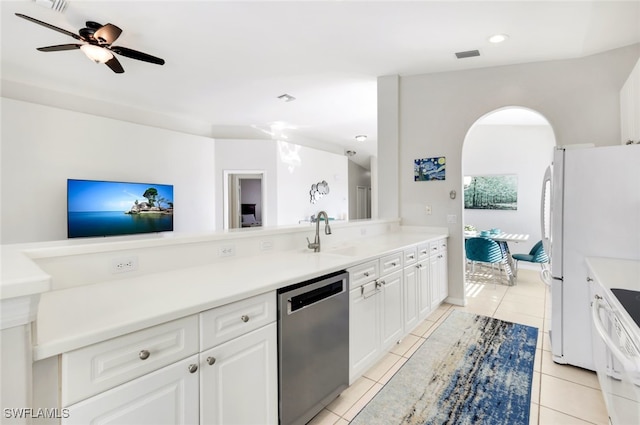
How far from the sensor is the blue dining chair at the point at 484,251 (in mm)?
4621

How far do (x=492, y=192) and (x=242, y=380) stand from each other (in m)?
6.38

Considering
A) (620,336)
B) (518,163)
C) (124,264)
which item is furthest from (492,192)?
(124,264)

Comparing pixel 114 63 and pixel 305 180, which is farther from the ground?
pixel 114 63

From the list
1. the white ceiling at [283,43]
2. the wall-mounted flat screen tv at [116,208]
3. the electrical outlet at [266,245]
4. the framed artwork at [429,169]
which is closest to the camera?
the electrical outlet at [266,245]

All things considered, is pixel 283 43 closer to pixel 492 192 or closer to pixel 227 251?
pixel 227 251

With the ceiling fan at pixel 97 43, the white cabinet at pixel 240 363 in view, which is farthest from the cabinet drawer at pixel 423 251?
the ceiling fan at pixel 97 43

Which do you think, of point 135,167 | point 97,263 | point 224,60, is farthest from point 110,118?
point 97,263

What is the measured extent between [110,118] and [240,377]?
15.9 ft

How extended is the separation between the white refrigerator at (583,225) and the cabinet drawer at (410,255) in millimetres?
1065

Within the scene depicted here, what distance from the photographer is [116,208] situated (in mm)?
4461

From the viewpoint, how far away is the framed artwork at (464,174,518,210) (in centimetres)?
596

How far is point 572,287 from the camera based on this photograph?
7.45 feet

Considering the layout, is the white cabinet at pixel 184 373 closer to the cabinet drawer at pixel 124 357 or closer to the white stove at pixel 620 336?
the cabinet drawer at pixel 124 357

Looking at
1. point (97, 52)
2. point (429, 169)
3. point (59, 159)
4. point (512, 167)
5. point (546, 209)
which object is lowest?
point (546, 209)
